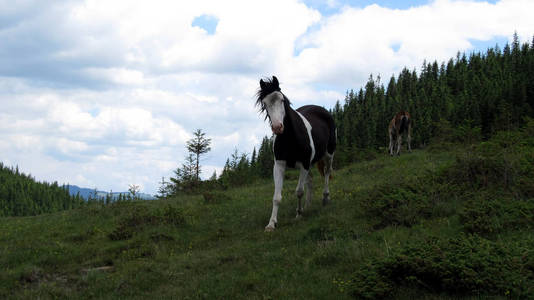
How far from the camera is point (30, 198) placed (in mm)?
164625

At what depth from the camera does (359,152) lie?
3109 centimetres

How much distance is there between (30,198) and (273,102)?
614ft

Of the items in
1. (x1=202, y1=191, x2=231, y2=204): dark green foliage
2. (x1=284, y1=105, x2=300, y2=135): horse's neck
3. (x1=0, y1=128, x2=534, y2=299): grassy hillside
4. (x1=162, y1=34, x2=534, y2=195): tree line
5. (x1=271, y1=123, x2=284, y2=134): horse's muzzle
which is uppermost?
(x1=162, y1=34, x2=534, y2=195): tree line

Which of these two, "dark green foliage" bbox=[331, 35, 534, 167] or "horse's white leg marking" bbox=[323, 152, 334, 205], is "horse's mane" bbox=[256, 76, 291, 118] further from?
"dark green foliage" bbox=[331, 35, 534, 167]

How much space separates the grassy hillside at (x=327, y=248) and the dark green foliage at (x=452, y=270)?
1cm

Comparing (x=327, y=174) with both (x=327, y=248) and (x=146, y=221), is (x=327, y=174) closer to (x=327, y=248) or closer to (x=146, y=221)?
(x=327, y=248)

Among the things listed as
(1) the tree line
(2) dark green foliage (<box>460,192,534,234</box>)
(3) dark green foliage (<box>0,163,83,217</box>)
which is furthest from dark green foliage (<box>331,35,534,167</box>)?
(3) dark green foliage (<box>0,163,83,217</box>)

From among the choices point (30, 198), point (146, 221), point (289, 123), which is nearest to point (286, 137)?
point (289, 123)

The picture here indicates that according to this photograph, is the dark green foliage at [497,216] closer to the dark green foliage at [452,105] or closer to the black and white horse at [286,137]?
the black and white horse at [286,137]

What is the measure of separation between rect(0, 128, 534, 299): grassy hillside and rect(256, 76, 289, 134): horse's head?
245 centimetres

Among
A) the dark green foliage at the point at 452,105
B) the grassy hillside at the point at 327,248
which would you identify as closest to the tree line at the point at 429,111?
the dark green foliage at the point at 452,105

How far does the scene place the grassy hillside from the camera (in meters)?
4.95

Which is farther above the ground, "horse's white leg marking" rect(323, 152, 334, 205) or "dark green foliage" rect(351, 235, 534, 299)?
"horse's white leg marking" rect(323, 152, 334, 205)

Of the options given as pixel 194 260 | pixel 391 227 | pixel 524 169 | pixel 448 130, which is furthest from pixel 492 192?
pixel 448 130
